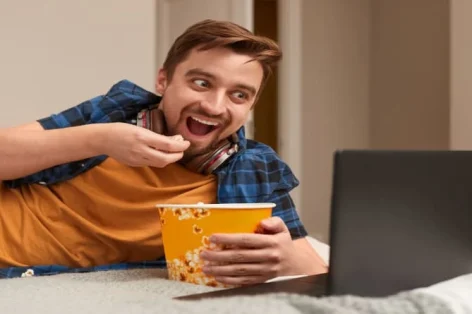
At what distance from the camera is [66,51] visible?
A: 57.3 inches

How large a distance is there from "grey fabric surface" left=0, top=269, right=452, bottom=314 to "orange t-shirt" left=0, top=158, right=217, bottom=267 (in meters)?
0.07

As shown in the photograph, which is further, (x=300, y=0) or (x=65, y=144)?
(x=300, y=0)

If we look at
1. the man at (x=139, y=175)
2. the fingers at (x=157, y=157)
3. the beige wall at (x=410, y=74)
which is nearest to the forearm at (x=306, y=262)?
the man at (x=139, y=175)

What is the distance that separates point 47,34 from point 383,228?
1.11 m

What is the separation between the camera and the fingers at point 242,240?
77cm

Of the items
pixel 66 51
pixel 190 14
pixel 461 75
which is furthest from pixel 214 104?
pixel 190 14

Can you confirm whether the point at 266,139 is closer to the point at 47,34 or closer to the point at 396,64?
the point at 396,64

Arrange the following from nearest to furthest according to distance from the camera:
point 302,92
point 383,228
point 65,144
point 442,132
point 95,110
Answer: point 383,228, point 65,144, point 95,110, point 442,132, point 302,92

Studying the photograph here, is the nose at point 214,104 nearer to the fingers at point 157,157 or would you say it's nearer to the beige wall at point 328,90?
the fingers at point 157,157

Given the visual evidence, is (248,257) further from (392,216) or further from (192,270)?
(392,216)

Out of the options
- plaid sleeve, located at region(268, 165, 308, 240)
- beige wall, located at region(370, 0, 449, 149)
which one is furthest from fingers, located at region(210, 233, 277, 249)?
beige wall, located at region(370, 0, 449, 149)

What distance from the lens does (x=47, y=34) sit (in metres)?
1.43

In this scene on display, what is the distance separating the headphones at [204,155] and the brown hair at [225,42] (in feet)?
0.25

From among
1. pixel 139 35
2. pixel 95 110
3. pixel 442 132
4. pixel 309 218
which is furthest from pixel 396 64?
pixel 95 110
